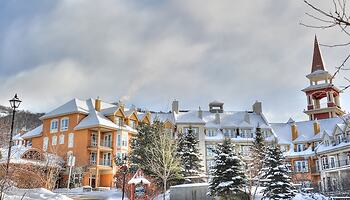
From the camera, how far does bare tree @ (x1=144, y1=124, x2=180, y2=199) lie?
30.8m

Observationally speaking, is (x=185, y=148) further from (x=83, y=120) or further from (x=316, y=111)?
(x=316, y=111)

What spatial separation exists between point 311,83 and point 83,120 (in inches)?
1639

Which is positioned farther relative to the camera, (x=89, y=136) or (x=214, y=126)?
(x=214, y=126)

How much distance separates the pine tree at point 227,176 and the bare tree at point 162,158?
525cm

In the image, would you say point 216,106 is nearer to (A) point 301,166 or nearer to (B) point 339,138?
(A) point 301,166

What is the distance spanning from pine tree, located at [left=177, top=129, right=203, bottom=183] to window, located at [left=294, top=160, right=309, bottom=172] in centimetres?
1894

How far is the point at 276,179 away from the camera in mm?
27750

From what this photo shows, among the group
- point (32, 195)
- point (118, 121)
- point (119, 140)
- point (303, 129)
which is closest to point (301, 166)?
point (303, 129)

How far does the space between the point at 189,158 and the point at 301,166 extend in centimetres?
2051

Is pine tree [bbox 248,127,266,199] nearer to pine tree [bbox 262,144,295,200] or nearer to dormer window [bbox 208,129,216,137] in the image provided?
pine tree [bbox 262,144,295,200]

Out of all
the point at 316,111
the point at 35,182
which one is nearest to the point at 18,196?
the point at 35,182

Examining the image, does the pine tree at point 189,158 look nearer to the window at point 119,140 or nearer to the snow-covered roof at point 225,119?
the window at point 119,140

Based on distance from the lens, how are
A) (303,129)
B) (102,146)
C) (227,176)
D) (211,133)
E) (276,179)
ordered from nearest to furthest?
(227,176), (276,179), (102,146), (211,133), (303,129)

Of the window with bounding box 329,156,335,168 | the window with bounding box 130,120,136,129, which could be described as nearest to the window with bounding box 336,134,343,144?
the window with bounding box 329,156,335,168
